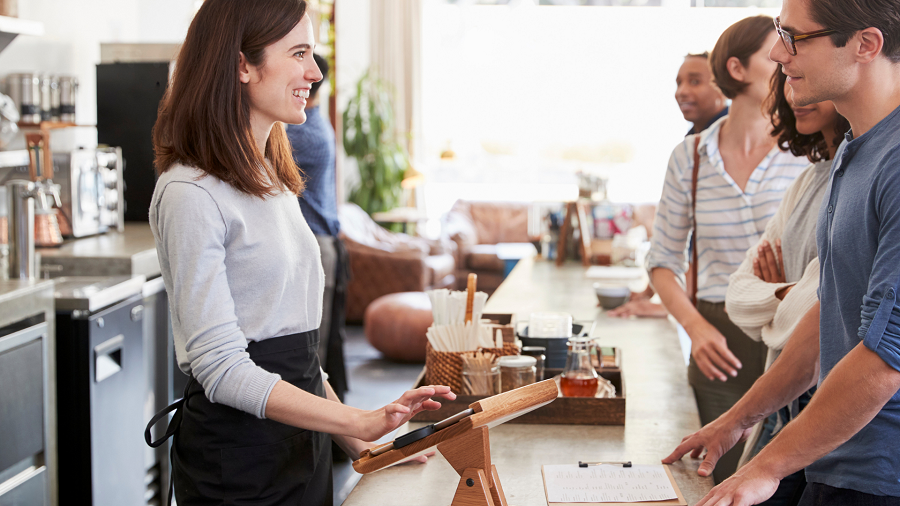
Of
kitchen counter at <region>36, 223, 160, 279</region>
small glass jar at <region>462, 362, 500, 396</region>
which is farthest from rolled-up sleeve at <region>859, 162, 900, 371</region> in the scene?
kitchen counter at <region>36, 223, 160, 279</region>

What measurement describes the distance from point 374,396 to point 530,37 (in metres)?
5.66

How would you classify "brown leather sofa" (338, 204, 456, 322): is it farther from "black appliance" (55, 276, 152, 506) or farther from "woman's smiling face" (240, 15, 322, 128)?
"woman's smiling face" (240, 15, 322, 128)

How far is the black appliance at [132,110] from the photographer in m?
3.80

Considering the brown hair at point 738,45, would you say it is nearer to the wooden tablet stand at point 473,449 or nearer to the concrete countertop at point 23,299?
the wooden tablet stand at point 473,449

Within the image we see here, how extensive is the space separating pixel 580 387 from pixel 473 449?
70 centimetres

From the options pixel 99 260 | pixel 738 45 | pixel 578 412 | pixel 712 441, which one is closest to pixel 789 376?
pixel 712 441

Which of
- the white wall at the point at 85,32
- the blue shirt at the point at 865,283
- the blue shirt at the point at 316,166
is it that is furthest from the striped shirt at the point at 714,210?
the white wall at the point at 85,32

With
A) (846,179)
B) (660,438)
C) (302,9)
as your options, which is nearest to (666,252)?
(660,438)

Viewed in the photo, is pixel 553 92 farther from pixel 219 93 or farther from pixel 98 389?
pixel 219 93

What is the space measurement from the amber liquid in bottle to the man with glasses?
57cm

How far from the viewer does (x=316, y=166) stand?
3.36 metres

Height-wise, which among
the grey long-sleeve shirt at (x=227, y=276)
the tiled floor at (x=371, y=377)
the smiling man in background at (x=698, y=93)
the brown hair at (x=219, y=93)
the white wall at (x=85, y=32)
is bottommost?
the tiled floor at (x=371, y=377)

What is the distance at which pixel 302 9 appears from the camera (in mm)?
1384

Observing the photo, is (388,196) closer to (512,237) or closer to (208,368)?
(512,237)
